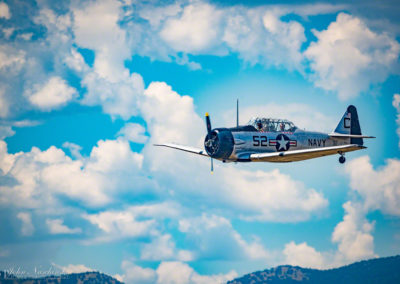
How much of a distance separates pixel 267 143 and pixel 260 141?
68 centimetres

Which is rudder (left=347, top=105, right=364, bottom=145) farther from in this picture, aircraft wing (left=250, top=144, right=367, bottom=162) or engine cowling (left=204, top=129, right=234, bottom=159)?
A: engine cowling (left=204, top=129, right=234, bottom=159)

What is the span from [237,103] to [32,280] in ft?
306

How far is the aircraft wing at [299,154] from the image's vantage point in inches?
1668

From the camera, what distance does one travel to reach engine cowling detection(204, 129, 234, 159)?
44438 mm

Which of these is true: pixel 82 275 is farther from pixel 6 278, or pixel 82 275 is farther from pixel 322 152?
pixel 322 152

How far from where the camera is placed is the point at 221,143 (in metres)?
44.4

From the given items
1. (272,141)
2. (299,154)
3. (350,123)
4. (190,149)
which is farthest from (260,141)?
Answer: (350,123)

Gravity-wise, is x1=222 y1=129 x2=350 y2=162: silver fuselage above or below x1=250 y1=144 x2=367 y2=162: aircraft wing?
above

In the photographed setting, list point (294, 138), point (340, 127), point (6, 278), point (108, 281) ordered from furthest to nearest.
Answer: point (108, 281)
point (6, 278)
point (340, 127)
point (294, 138)

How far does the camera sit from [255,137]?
45.4m

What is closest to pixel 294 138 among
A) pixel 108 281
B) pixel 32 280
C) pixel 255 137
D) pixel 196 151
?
pixel 255 137

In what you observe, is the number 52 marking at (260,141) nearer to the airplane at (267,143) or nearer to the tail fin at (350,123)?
the airplane at (267,143)

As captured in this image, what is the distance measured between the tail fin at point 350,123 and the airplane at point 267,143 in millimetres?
1371

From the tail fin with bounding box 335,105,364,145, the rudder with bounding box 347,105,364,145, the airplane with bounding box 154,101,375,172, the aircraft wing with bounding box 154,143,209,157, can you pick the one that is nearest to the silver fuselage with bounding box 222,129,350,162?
the airplane with bounding box 154,101,375,172
